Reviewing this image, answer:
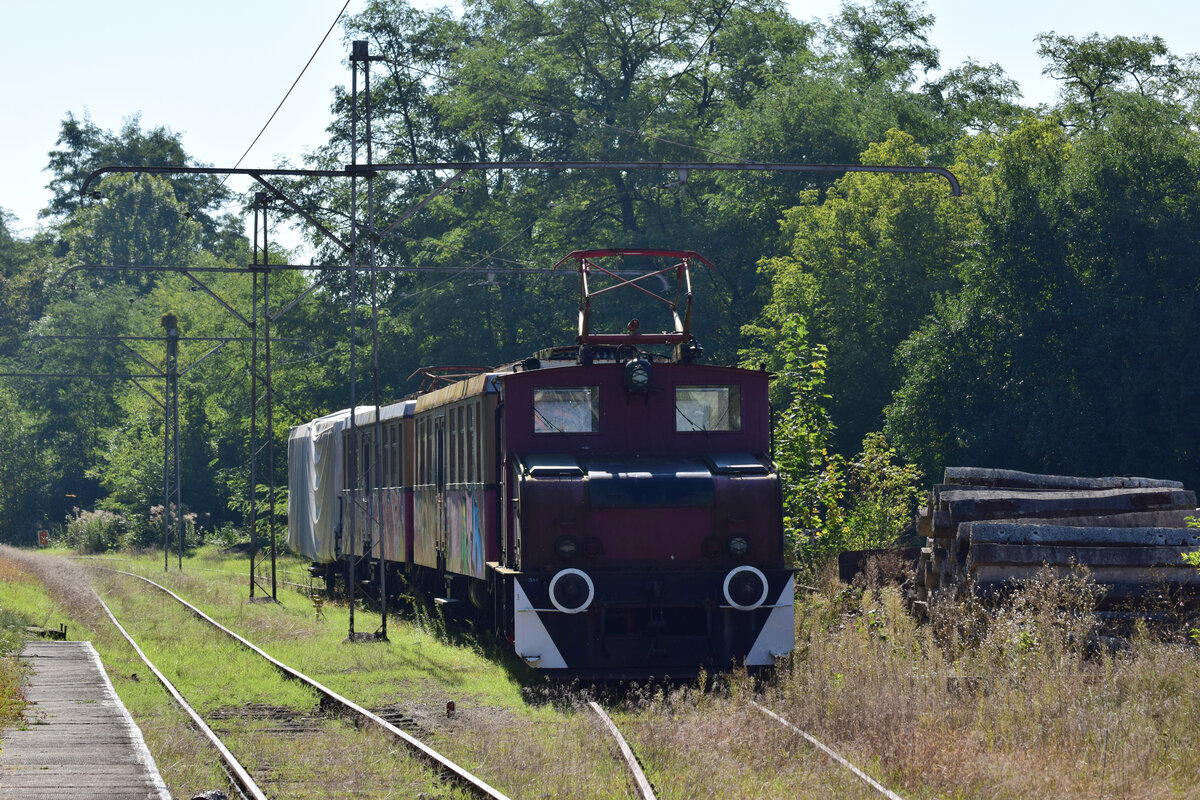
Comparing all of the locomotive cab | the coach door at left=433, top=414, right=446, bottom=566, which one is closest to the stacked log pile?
the locomotive cab

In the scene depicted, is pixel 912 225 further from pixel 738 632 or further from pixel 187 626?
pixel 738 632

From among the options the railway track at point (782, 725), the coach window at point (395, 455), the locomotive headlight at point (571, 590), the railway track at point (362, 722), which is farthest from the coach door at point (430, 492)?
the railway track at point (782, 725)

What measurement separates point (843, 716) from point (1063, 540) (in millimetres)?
3454

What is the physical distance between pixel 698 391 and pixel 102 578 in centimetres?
3030

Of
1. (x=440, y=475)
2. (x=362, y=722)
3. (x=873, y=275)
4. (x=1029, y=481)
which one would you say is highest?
(x=873, y=275)

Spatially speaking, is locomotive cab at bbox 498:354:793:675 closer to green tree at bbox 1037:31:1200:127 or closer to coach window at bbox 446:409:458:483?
coach window at bbox 446:409:458:483

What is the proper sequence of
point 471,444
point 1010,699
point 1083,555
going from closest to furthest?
point 1010,699
point 1083,555
point 471,444

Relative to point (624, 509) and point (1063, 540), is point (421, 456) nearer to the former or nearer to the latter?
point (624, 509)

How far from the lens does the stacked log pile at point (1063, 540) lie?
1355 cm

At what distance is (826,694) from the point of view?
12.1m

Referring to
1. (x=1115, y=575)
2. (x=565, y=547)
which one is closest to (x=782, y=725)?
(x=565, y=547)

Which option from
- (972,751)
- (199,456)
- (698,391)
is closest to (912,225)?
(698,391)

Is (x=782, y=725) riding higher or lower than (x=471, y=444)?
lower

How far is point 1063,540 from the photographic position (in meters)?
13.6
